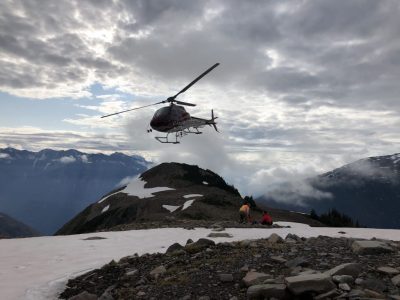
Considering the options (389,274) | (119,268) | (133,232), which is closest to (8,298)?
(119,268)

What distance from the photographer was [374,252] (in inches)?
534

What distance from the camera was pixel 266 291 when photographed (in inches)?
391

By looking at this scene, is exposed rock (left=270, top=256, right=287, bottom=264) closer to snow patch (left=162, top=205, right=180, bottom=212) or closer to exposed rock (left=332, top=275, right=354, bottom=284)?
exposed rock (left=332, top=275, right=354, bottom=284)

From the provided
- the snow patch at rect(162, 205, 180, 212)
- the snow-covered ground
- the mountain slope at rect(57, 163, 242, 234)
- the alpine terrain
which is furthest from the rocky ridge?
the snow patch at rect(162, 205, 180, 212)

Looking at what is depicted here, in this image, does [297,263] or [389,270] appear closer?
[389,270]

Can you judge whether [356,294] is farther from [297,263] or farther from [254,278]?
[297,263]

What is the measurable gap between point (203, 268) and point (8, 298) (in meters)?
6.06

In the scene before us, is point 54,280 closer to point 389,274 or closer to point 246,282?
point 246,282

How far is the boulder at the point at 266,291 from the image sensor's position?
9.75 m

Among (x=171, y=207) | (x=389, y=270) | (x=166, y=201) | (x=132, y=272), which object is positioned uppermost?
(x=166, y=201)

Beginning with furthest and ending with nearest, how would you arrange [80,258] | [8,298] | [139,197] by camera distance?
[139,197] < [80,258] < [8,298]

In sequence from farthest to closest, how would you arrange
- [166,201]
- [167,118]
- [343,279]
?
[166,201], [167,118], [343,279]

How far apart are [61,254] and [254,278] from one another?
12.5 meters

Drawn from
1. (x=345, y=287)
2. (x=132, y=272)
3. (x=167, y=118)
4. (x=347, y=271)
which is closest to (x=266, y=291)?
(x=345, y=287)
